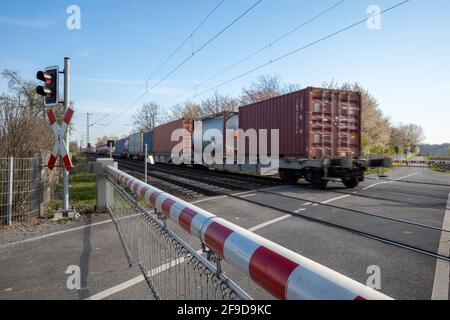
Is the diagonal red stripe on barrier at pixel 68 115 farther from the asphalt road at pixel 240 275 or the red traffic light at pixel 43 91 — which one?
the asphalt road at pixel 240 275

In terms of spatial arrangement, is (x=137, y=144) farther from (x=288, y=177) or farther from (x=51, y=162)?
(x=51, y=162)

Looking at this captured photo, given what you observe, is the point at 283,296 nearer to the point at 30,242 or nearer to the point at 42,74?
the point at 30,242

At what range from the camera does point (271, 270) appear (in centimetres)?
125

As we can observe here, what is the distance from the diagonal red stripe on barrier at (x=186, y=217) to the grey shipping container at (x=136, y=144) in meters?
38.4

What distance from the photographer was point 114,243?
5.36m

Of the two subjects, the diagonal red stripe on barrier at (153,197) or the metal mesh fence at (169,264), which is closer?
the metal mesh fence at (169,264)

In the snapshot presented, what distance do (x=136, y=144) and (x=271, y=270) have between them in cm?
4368

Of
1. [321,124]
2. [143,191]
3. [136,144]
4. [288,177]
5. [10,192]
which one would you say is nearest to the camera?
[143,191]

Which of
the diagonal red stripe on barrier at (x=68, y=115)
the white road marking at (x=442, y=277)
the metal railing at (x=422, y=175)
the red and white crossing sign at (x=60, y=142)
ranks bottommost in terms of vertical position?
the white road marking at (x=442, y=277)

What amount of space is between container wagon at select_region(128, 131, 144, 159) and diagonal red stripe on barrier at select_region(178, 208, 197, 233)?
126 ft

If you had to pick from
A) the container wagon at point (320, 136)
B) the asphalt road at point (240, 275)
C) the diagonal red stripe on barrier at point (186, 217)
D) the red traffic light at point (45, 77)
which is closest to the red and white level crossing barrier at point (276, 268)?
the diagonal red stripe on barrier at point (186, 217)

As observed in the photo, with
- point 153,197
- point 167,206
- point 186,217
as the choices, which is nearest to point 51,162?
point 153,197

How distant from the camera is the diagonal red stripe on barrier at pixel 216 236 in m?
1.62

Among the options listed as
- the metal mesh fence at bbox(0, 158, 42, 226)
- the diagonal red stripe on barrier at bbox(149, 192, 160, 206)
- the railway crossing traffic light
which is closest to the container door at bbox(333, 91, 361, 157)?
the railway crossing traffic light
